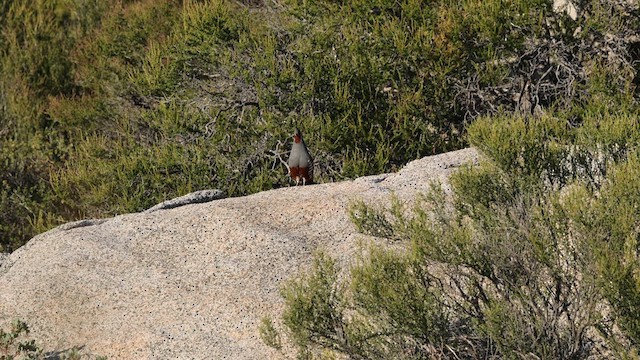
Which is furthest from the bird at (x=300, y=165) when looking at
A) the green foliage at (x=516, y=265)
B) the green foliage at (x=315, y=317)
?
the green foliage at (x=315, y=317)

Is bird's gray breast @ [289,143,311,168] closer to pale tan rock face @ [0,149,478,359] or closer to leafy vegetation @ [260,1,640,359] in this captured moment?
pale tan rock face @ [0,149,478,359]

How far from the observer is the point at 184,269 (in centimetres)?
881

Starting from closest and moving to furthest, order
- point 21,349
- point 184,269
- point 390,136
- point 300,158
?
point 21,349 → point 184,269 → point 300,158 → point 390,136

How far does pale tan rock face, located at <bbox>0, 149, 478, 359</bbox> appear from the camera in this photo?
8.06m

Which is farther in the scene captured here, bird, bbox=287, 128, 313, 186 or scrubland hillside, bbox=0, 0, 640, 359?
bird, bbox=287, 128, 313, 186

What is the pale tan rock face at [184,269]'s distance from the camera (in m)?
8.06

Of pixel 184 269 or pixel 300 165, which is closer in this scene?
pixel 184 269

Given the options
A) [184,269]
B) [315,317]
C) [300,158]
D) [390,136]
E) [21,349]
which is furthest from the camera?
[390,136]

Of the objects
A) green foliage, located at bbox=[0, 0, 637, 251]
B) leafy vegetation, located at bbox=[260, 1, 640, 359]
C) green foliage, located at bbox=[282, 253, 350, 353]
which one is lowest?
green foliage, located at bbox=[0, 0, 637, 251]

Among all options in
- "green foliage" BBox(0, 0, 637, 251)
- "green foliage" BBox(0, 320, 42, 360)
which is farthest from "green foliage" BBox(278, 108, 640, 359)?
"green foliage" BBox(0, 0, 637, 251)

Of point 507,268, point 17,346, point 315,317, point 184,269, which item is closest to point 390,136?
point 184,269

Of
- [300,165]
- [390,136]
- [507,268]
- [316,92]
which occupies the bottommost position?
[390,136]

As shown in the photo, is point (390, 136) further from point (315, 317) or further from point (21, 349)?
point (315, 317)

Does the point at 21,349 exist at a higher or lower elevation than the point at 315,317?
lower
